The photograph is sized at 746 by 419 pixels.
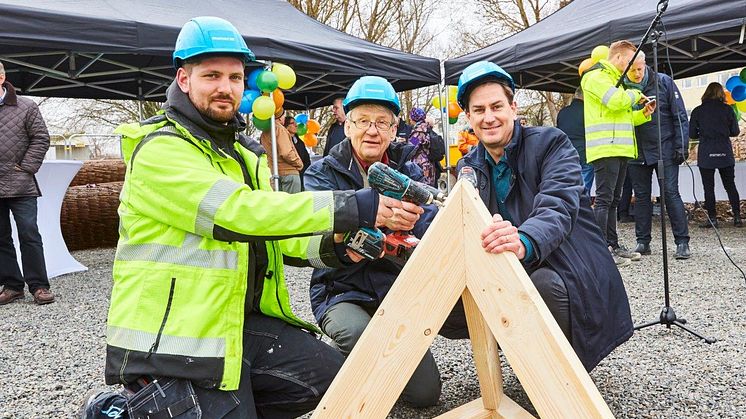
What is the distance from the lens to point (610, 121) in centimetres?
552

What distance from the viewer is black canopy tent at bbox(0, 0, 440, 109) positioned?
16.8ft

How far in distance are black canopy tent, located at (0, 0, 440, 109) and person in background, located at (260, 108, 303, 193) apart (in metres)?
0.81

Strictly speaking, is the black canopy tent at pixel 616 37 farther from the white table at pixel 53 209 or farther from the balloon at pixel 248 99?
the white table at pixel 53 209

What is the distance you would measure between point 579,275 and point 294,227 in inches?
44.6

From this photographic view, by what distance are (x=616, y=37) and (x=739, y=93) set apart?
3363 millimetres

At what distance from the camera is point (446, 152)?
8.61 m

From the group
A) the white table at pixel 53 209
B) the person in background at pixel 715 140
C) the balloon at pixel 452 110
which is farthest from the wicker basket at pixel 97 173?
the person in background at pixel 715 140

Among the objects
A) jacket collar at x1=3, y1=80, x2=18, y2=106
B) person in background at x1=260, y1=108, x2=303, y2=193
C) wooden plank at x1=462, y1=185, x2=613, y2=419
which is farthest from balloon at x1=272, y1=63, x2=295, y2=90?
wooden plank at x1=462, y1=185, x2=613, y2=419

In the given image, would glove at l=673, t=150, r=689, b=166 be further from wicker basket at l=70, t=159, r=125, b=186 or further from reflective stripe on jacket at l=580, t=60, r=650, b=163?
wicker basket at l=70, t=159, r=125, b=186

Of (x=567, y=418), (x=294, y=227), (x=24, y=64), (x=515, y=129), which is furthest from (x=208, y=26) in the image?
(x=24, y=64)

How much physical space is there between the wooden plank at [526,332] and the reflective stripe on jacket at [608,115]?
4228mm

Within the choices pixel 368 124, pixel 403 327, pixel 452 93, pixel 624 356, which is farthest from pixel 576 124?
pixel 403 327

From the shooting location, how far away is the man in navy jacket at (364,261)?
8.48ft

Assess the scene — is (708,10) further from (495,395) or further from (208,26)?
(208,26)
